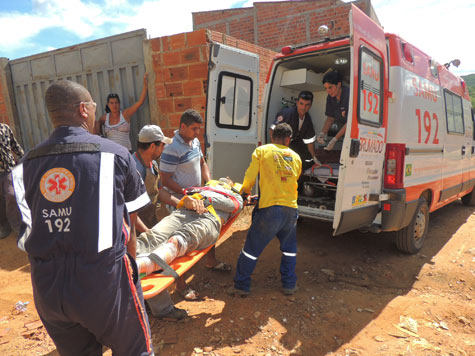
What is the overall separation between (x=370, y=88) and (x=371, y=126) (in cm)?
35

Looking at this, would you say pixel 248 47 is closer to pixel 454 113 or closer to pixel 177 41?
pixel 177 41

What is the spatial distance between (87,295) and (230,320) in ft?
5.28

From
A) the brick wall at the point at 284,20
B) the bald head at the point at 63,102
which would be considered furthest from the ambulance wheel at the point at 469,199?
the bald head at the point at 63,102

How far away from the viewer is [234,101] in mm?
3953

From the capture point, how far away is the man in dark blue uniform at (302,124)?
14.0 ft

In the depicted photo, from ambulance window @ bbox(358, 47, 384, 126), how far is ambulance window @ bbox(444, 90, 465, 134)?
1757 mm

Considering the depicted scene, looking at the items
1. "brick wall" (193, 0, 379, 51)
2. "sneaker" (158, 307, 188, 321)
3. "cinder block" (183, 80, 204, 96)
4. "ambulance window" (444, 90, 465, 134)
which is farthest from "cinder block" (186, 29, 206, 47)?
"brick wall" (193, 0, 379, 51)

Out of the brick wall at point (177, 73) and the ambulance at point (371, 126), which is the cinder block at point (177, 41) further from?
the ambulance at point (371, 126)

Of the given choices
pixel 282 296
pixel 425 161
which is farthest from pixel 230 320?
pixel 425 161

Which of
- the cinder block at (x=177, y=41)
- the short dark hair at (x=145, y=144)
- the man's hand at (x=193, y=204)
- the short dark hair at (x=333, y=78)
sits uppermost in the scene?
the cinder block at (x=177, y=41)

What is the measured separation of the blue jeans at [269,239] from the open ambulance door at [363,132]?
43 centimetres

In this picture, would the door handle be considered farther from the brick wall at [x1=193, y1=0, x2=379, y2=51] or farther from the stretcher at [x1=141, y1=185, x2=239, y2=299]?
the brick wall at [x1=193, y1=0, x2=379, y2=51]

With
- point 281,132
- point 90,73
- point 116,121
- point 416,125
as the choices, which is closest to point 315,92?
point 416,125

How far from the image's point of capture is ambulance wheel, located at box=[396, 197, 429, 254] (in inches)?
145
